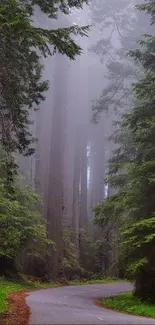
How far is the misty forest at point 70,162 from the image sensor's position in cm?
888

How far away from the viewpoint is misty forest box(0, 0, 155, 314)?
8883 millimetres

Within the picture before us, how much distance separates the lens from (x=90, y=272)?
28.8 metres

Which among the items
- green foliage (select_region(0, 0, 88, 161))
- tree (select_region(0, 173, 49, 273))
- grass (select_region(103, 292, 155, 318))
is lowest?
grass (select_region(103, 292, 155, 318))

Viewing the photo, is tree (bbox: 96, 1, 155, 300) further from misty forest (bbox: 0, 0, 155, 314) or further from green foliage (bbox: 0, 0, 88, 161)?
green foliage (bbox: 0, 0, 88, 161)

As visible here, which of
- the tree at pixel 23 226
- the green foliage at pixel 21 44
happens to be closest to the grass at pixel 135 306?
the tree at pixel 23 226

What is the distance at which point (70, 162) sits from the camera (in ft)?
171

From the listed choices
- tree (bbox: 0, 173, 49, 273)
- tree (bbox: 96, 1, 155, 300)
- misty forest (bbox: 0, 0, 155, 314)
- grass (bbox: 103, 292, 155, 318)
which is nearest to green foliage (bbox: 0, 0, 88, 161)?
misty forest (bbox: 0, 0, 155, 314)

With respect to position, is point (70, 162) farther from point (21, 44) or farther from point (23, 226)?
point (21, 44)

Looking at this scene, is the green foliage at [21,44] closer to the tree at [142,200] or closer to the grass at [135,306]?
the tree at [142,200]

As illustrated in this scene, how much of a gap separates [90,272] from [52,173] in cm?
862

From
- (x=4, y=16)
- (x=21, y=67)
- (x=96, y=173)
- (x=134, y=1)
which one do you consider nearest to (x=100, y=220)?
(x=21, y=67)

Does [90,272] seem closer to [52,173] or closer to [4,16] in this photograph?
[52,173]

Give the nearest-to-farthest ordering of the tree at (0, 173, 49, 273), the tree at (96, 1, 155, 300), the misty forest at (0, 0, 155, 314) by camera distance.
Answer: the misty forest at (0, 0, 155, 314) < the tree at (96, 1, 155, 300) < the tree at (0, 173, 49, 273)

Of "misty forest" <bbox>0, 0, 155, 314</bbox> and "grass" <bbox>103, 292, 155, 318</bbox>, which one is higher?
"misty forest" <bbox>0, 0, 155, 314</bbox>
